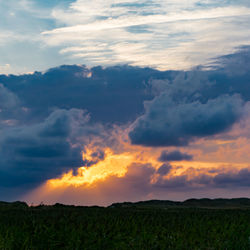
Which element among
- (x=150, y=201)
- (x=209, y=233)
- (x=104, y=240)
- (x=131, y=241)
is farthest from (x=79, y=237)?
(x=150, y=201)

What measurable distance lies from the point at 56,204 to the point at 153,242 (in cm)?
3217

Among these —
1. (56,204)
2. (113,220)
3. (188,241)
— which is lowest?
(188,241)

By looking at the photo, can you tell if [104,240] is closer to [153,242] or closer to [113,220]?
[153,242]

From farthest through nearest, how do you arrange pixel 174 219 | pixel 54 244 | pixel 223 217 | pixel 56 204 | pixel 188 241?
pixel 56 204, pixel 223 217, pixel 174 219, pixel 188 241, pixel 54 244

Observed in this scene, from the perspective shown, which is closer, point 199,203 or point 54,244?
point 54,244

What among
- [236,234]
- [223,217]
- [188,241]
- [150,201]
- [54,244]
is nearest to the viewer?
[54,244]

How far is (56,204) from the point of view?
5850 cm

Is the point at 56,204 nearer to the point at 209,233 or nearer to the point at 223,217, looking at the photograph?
the point at 223,217

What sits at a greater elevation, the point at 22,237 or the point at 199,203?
the point at 199,203

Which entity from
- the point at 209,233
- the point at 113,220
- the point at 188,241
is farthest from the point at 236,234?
the point at 113,220

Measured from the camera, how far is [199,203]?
84812 mm

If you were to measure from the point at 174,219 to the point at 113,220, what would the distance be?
6.69m

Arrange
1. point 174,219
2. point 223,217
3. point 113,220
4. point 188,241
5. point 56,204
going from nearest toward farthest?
A: point 188,241 < point 113,220 < point 174,219 < point 223,217 < point 56,204

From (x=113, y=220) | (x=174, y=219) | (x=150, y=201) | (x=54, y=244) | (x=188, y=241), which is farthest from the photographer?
(x=150, y=201)
